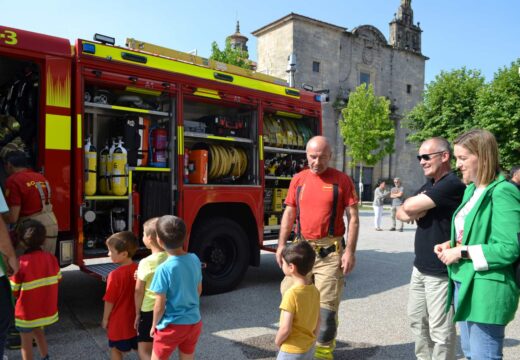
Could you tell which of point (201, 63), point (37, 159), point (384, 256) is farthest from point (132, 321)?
point (384, 256)

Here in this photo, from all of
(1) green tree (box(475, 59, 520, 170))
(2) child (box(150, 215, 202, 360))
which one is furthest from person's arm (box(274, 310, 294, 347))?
(1) green tree (box(475, 59, 520, 170))

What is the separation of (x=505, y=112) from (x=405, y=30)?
2140cm

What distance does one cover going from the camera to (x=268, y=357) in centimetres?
396

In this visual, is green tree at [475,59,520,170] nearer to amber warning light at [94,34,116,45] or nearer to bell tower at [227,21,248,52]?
bell tower at [227,21,248,52]

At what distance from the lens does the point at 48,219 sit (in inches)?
168

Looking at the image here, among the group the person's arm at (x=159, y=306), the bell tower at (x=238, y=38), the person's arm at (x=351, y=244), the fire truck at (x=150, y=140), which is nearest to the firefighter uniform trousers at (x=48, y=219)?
the fire truck at (x=150, y=140)

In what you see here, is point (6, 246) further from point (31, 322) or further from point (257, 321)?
point (257, 321)

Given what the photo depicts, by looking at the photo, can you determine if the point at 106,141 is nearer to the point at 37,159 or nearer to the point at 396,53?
the point at 37,159

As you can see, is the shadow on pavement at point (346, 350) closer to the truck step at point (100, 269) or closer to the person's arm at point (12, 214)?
the truck step at point (100, 269)

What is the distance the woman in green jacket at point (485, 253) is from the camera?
232 centimetres

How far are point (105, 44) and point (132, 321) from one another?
10.1ft

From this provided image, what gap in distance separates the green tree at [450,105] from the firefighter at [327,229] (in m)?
27.1

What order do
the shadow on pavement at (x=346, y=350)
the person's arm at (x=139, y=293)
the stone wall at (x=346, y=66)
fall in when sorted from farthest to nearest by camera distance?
the stone wall at (x=346, y=66) → the shadow on pavement at (x=346, y=350) → the person's arm at (x=139, y=293)

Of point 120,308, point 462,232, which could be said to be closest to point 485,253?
point 462,232
